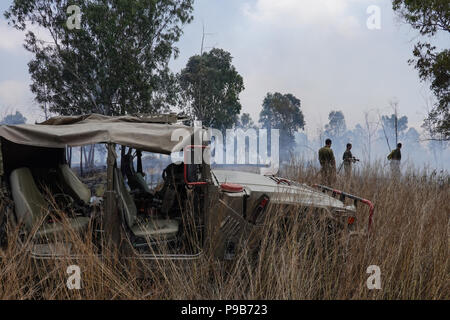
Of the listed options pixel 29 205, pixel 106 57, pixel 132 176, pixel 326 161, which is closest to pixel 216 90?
pixel 106 57

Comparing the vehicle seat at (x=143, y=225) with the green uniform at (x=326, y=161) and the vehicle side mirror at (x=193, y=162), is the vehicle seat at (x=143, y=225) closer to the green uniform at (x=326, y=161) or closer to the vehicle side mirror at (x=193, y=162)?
the vehicle side mirror at (x=193, y=162)

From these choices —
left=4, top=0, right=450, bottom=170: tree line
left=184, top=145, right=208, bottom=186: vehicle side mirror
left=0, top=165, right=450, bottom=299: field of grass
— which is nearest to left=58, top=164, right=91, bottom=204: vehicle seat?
left=0, top=165, right=450, bottom=299: field of grass

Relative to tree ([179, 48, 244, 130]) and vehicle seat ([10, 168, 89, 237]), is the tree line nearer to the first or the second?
tree ([179, 48, 244, 130])

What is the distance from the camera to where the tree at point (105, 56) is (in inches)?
728

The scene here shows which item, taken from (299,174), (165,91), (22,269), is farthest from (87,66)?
(22,269)

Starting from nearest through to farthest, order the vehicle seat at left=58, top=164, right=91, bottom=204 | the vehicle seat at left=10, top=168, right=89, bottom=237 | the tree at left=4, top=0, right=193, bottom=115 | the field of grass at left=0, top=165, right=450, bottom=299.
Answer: the field of grass at left=0, top=165, right=450, bottom=299
the vehicle seat at left=10, top=168, right=89, bottom=237
the vehicle seat at left=58, top=164, right=91, bottom=204
the tree at left=4, top=0, right=193, bottom=115

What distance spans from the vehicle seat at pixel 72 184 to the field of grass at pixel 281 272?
1.66 m

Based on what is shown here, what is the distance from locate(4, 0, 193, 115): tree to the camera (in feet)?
60.6

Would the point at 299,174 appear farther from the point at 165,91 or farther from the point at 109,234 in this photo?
the point at 165,91

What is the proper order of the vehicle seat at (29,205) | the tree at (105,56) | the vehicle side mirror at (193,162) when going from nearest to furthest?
the vehicle side mirror at (193,162)
the vehicle seat at (29,205)
the tree at (105,56)

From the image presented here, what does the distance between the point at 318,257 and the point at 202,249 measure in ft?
3.17

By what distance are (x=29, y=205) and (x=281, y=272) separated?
261cm

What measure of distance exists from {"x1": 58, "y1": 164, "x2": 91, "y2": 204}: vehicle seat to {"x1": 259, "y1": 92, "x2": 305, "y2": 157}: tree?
48.9 m

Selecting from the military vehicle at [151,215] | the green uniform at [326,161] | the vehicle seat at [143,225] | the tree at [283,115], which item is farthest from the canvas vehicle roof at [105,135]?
the tree at [283,115]
